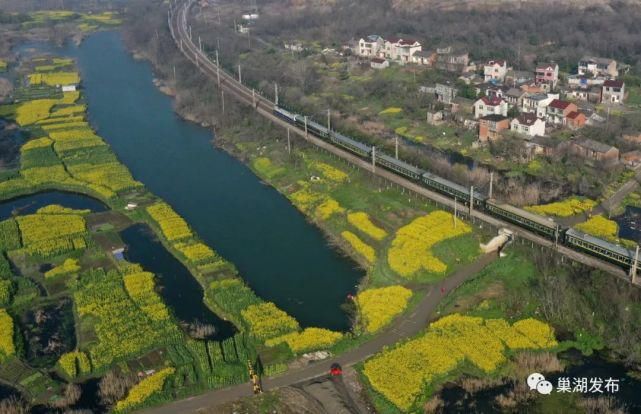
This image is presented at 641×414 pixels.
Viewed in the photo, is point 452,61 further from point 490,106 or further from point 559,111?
point 559,111

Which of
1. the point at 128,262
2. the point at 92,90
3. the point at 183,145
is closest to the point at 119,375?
the point at 128,262

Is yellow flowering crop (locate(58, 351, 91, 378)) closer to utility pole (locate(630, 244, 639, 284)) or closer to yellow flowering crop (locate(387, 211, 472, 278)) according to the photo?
Answer: yellow flowering crop (locate(387, 211, 472, 278))

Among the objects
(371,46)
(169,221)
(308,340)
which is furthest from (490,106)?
(308,340)

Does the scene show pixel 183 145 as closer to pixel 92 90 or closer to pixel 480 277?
pixel 92 90

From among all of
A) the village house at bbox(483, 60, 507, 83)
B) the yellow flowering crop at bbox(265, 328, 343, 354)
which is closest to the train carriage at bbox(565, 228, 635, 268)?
the yellow flowering crop at bbox(265, 328, 343, 354)

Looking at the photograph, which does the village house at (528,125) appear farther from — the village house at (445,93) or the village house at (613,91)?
the village house at (613,91)

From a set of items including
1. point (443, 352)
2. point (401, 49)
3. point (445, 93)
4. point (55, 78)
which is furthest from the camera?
point (55, 78)

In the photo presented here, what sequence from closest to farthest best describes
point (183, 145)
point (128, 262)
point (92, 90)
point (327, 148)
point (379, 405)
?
point (379, 405) < point (128, 262) < point (327, 148) < point (183, 145) < point (92, 90)
